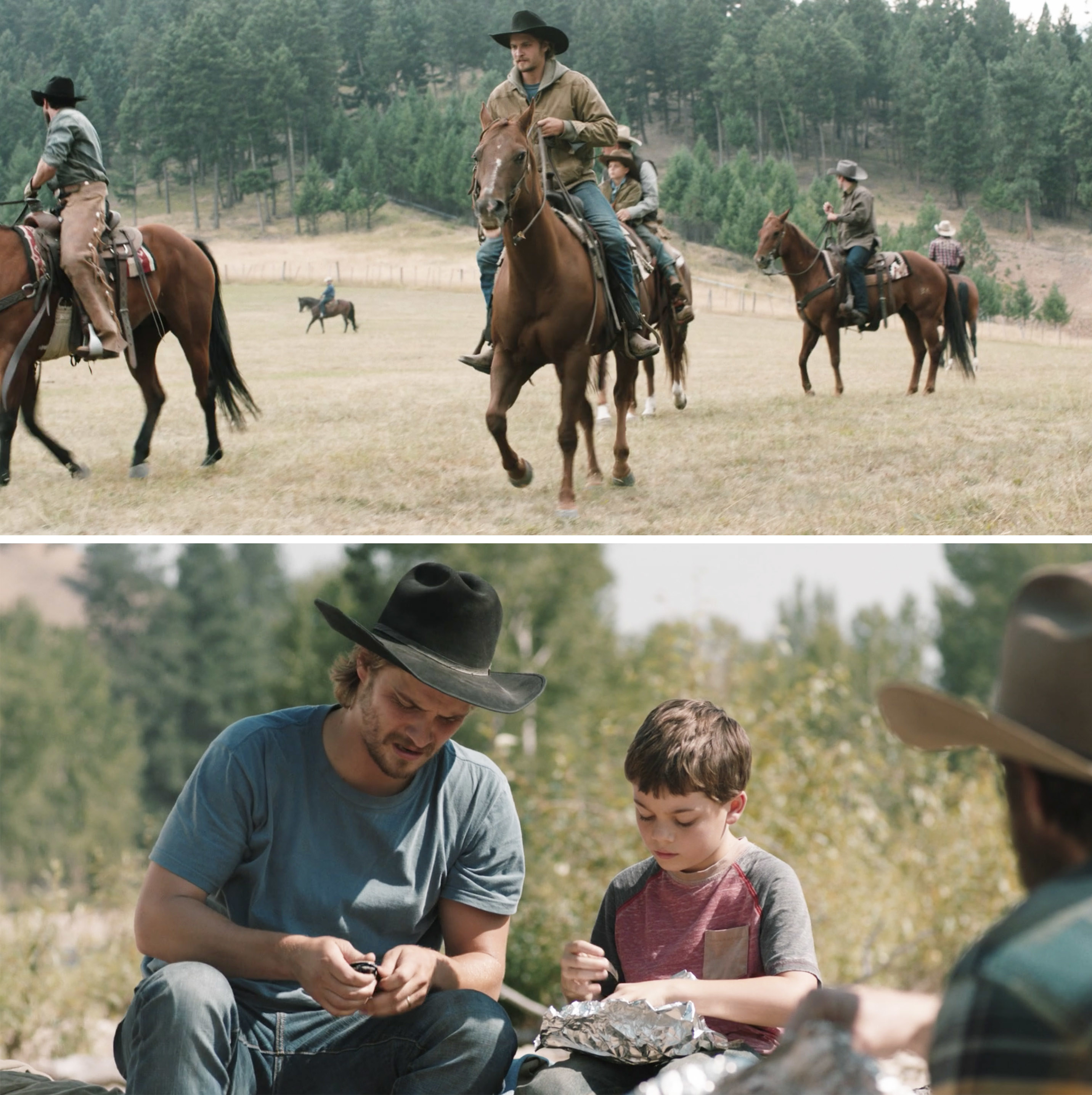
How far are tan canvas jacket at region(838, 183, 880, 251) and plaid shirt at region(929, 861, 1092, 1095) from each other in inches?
545

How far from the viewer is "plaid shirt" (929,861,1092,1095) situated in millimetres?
1196

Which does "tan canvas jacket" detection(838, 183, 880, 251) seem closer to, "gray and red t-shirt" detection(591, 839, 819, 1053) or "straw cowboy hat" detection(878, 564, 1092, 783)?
"gray and red t-shirt" detection(591, 839, 819, 1053)

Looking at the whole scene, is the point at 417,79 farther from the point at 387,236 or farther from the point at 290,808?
the point at 290,808

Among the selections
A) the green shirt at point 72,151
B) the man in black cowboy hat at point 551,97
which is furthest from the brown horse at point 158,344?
the man in black cowboy hat at point 551,97

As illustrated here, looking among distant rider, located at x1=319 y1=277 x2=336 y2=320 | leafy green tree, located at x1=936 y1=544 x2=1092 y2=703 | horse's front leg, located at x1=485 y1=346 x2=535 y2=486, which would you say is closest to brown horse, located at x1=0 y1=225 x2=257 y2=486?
horse's front leg, located at x1=485 y1=346 x2=535 y2=486

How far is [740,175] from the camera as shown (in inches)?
2047

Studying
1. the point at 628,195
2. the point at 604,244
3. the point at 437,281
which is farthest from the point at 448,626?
the point at 437,281

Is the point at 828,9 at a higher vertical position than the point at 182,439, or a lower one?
higher

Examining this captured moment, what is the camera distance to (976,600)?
39.8 metres

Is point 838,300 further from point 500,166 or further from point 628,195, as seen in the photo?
point 500,166

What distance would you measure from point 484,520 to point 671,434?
407cm

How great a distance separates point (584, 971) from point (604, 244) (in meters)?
5.90

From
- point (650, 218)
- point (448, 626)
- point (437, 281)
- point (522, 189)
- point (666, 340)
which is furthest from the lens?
point (437, 281)

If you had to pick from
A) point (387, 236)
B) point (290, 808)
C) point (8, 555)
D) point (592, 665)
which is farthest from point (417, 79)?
point (290, 808)
